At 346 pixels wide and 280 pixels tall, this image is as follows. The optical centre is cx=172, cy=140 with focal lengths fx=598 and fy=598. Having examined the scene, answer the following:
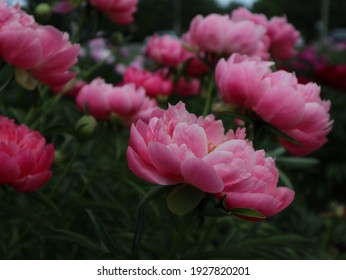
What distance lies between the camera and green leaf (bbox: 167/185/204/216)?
638mm

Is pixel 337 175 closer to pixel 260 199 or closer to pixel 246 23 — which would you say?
pixel 246 23

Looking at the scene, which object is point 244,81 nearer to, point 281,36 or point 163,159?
point 163,159

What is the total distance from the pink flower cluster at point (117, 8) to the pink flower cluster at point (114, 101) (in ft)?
0.57

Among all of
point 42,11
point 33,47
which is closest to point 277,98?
point 33,47

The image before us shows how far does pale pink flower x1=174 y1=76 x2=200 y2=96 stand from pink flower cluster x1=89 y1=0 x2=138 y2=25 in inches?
10.5

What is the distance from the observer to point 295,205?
7.69 feet

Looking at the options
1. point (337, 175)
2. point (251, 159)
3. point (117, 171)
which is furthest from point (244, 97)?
point (337, 175)

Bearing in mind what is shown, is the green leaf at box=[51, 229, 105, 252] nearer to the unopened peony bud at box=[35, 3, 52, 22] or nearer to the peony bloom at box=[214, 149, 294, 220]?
the peony bloom at box=[214, 149, 294, 220]

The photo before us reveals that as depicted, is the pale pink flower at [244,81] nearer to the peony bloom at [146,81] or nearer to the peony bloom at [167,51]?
the peony bloom at [146,81]

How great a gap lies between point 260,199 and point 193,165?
0.08 m

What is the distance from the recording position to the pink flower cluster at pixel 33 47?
2.49ft

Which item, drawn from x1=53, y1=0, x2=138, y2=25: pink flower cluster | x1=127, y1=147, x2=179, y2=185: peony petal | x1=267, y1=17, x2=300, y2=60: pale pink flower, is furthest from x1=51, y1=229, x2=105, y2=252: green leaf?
x1=267, y1=17, x2=300, y2=60: pale pink flower

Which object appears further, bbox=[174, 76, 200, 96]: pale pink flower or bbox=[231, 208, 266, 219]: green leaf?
bbox=[174, 76, 200, 96]: pale pink flower

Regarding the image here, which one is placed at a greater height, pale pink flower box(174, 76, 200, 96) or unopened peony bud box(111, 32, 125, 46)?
unopened peony bud box(111, 32, 125, 46)
